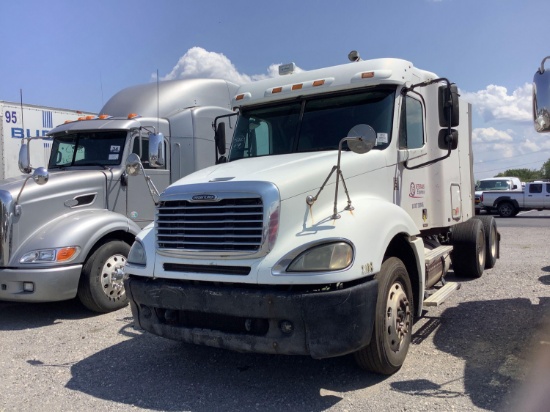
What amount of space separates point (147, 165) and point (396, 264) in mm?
4761

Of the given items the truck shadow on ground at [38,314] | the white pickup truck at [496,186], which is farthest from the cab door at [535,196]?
the truck shadow on ground at [38,314]

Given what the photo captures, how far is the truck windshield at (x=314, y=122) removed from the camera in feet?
16.6

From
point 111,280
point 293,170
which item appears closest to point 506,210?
point 111,280

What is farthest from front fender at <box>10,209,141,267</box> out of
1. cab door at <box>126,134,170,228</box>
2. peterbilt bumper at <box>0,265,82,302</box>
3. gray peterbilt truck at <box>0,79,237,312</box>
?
cab door at <box>126,134,170,228</box>

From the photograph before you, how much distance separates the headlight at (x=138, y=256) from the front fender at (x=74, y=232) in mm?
2090

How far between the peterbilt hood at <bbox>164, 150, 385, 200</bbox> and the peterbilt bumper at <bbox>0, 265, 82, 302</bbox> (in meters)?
2.56

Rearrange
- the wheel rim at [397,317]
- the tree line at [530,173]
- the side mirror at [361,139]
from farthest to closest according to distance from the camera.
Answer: the tree line at [530,173], the wheel rim at [397,317], the side mirror at [361,139]

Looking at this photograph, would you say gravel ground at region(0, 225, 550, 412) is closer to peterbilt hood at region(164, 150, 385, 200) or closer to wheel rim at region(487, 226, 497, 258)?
peterbilt hood at region(164, 150, 385, 200)

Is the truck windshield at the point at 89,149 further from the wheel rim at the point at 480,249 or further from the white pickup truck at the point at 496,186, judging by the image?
the white pickup truck at the point at 496,186

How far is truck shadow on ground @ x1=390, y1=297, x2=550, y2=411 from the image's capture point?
3938 mm

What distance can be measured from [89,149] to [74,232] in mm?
1797

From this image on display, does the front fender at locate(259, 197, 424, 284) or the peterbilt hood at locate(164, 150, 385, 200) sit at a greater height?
the peterbilt hood at locate(164, 150, 385, 200)

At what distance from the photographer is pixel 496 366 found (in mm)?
4441

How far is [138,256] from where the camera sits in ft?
14.8
